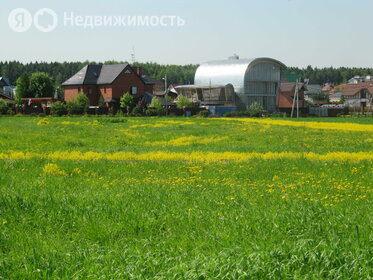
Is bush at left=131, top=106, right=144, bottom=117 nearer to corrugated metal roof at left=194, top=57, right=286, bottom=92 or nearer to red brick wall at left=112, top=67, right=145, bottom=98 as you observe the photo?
red brick wall at left=112, top=67, right=145, bottom=98

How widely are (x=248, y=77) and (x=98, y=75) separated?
27.5m

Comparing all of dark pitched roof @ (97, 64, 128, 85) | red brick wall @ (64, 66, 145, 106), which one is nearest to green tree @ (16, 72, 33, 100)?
red brick wall @ (64, 66, 145, 106)

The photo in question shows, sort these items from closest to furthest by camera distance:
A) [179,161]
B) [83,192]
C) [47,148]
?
[83,192] < [179,161] < [47,148]

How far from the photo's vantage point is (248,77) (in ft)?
292

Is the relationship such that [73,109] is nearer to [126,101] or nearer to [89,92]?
[126,101]

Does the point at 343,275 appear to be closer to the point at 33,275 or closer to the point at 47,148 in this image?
the point at 33,275

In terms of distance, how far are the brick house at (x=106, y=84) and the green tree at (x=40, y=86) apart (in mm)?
11402

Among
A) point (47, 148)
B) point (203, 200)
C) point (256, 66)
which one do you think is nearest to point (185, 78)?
point (256, 66)

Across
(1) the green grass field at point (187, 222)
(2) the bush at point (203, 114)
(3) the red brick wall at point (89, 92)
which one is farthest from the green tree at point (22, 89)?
(1) the green grass field at point (187, 222)

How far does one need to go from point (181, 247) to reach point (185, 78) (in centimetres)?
18734

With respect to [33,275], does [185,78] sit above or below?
above

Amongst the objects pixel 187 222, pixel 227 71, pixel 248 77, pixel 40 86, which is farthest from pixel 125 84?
pixel 187 222

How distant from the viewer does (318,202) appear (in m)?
8.35

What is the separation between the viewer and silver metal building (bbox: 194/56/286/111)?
88.7 metres
